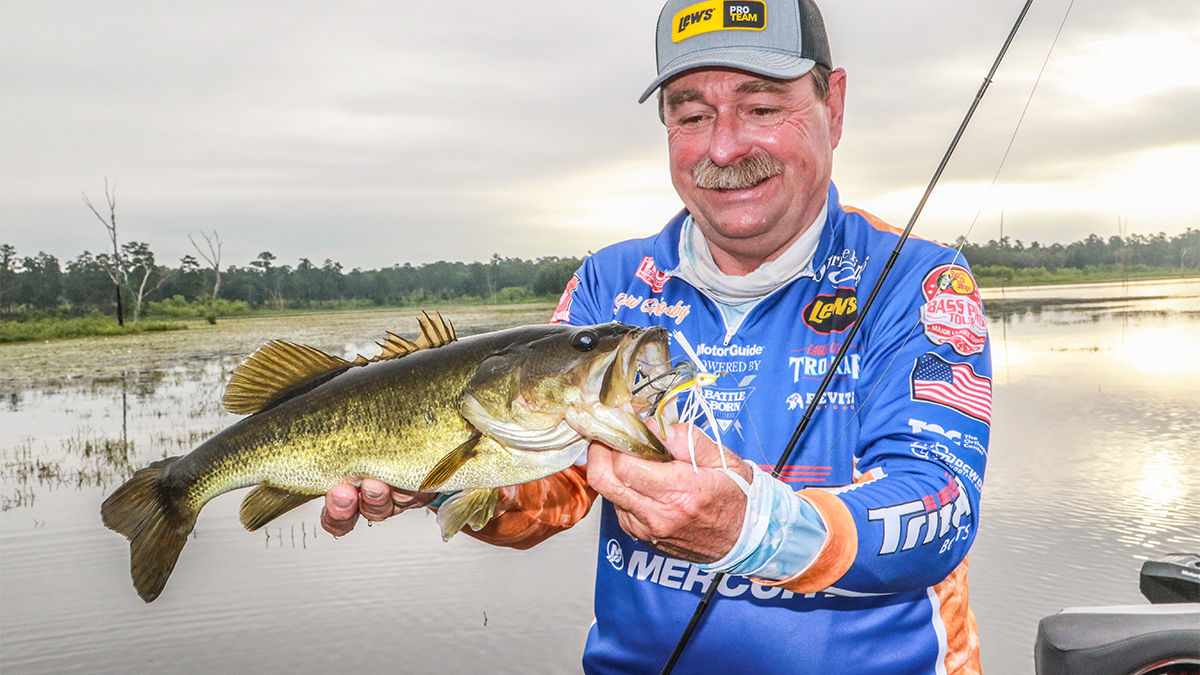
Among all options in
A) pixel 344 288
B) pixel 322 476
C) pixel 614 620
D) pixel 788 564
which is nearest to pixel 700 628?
pixel 614 620

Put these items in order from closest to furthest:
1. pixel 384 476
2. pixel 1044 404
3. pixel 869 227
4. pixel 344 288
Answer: pixel 384 476
pixel 869 227
pixel 1044 404
pixel 344 288

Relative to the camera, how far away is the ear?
322 centimetres

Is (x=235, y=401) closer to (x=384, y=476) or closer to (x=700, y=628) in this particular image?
(x=384, y=476)

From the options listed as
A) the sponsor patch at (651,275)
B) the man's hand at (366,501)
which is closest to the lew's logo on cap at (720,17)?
the sponsor patch at (651,275)

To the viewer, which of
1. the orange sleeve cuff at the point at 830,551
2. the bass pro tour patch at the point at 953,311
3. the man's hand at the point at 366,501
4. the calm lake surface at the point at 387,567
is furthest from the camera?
the calm lake surface at the point at 387,567

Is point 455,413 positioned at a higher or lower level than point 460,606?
higher

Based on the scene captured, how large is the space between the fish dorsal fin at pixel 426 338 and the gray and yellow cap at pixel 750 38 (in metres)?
1.24

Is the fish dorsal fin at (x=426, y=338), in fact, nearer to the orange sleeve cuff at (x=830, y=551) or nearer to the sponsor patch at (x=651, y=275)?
the sponsor patch at (x=651, y=275)

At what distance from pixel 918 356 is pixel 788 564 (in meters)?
0.91

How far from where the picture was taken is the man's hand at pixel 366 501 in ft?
8.54

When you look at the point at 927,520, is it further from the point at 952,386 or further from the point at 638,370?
the point at 638,370

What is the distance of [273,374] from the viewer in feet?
9.25

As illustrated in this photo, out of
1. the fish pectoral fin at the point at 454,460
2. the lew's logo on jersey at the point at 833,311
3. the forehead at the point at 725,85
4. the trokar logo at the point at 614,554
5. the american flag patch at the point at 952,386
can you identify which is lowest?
the trokar logo at the point at 614,554

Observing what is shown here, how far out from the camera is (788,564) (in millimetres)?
1850
